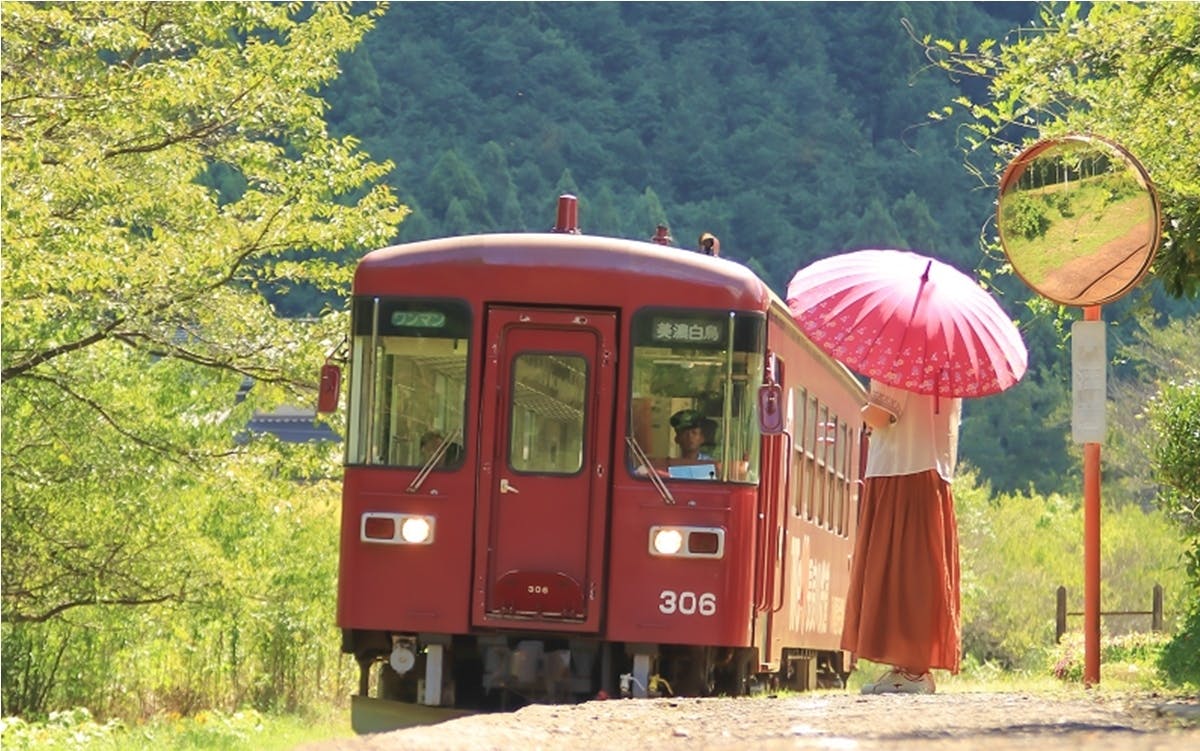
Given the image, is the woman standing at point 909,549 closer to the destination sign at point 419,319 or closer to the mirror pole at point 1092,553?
the mirror pole at point 1092,553

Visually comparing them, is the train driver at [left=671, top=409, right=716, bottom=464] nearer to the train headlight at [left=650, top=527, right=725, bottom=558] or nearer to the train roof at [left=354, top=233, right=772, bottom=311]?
the train headlight at [left=650, top=527, right=725, bottom=558]

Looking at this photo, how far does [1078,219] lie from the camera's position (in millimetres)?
10734

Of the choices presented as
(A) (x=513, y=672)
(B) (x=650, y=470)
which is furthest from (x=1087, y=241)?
(A) (x=513, y=672)

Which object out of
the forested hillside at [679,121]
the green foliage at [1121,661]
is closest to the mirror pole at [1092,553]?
the green foliage at [1121,661]

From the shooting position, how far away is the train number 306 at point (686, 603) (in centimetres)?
1214

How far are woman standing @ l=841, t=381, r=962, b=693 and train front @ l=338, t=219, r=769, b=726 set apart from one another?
2.99 feet

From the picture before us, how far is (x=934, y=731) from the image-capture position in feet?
26.3

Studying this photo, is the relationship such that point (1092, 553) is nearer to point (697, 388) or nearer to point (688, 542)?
point (688, 542)

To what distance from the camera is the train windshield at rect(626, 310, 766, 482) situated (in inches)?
483

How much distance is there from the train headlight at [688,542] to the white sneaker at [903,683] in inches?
44.7

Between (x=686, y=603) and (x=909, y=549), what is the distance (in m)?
1.28

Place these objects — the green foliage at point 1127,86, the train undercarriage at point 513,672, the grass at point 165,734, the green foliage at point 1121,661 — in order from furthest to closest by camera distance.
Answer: the grass at point 165,734 < the green foliage at point 1121,661 < the train undercarriage at point 513,672 < the green foliage at point 1127,86

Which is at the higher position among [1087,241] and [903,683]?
[1087,241]

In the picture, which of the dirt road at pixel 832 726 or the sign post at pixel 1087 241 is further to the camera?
the sign post at pixel 1087 241
